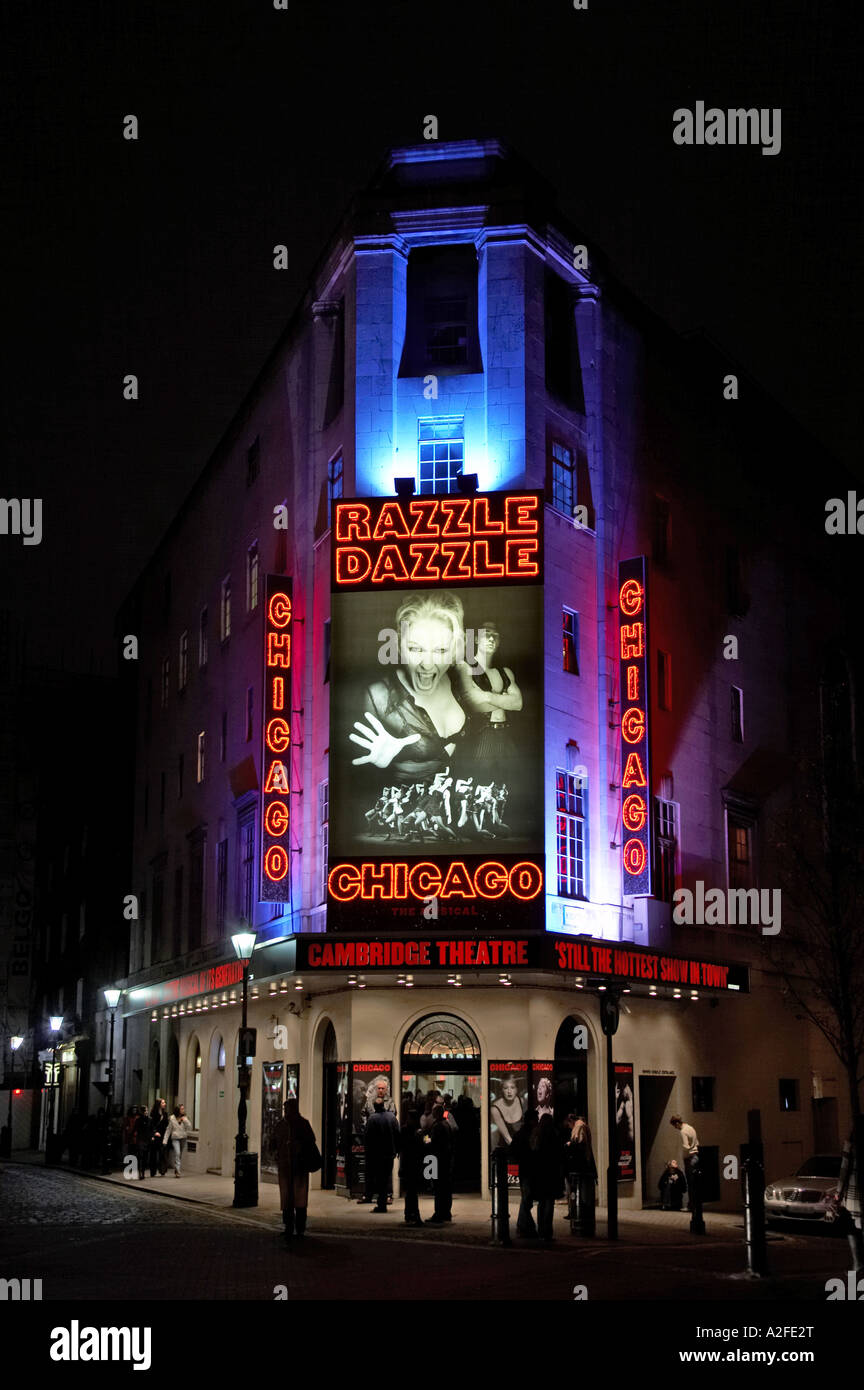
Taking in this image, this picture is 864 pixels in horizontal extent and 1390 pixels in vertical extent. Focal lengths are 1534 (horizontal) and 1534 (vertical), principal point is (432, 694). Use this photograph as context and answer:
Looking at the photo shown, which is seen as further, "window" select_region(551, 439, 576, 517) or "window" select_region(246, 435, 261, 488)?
"window" select_region(246, 435, 261, 488)

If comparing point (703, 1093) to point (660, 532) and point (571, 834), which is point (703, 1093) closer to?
point (571, 834)

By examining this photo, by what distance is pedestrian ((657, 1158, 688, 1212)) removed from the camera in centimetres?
3022

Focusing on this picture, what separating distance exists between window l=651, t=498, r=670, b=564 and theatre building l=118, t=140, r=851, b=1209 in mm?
84

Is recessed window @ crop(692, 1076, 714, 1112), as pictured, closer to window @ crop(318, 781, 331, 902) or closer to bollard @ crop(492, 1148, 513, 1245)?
window @ crop(318, 781, 331, 902)

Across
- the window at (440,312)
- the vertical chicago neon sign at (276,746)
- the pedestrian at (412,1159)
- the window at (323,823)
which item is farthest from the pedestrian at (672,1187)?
the window at (440,312)

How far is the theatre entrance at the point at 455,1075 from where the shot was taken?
31672mm

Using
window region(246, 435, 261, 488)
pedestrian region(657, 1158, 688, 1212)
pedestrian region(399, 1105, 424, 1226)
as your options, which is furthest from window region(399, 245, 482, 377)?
pedestrian region(657, 1158, 688, 1212)

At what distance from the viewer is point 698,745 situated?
39.1 metres

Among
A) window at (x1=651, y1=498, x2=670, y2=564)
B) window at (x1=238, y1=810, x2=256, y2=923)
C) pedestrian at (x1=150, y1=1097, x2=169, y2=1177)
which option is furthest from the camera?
pedestrian at (x1=150, y1=1097, x2=169, y2=1177)

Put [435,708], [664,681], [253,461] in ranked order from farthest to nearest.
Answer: [253,461], [664,681], [435,708]

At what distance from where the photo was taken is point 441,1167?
2647 centimetres

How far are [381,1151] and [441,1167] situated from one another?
263cm

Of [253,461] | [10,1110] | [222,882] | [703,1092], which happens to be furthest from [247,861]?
[10,1110]
